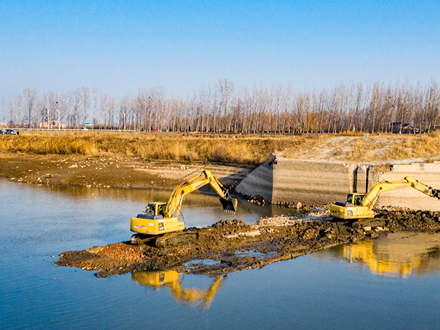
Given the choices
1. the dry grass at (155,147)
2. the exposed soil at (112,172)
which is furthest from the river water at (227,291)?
the dry grass at (155,147)

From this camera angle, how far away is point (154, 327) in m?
10.3

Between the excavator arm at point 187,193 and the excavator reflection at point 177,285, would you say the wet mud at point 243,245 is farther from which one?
the excavator arm at point 187,193

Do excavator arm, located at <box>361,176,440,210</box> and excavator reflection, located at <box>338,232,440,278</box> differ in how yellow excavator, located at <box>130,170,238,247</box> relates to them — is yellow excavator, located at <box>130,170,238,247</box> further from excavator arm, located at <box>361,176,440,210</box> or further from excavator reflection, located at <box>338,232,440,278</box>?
excavator arm, located at <box>361,176,440,210</box>

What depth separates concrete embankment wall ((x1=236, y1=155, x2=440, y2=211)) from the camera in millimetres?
25453

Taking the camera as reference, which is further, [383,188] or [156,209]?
[383,188]

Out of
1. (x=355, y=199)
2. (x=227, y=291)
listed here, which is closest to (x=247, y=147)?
(x=355, y=199)

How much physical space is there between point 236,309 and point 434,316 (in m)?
5.42

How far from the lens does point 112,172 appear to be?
37281 mm

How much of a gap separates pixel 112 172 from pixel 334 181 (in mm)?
19325

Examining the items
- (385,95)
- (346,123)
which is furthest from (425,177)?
(346,123)

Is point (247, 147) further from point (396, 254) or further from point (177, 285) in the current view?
point (177, 285)

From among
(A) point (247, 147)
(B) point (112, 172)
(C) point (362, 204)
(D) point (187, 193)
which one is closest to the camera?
(D) point (187, 193)

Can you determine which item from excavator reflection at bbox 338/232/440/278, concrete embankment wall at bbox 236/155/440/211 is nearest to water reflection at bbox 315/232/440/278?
excavator reflection at bbox 338/232/440/278

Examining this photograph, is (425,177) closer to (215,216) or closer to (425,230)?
(425,230)
